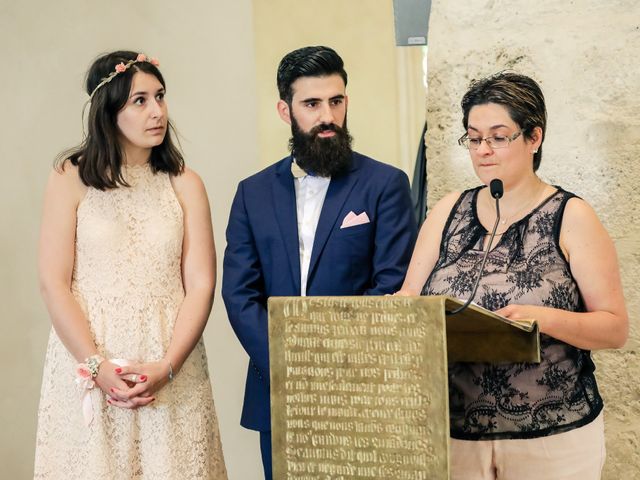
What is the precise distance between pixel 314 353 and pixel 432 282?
1.74 ft

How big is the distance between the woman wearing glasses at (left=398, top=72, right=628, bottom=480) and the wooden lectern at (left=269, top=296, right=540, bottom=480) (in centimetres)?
26

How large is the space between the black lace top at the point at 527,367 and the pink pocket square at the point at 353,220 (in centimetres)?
65

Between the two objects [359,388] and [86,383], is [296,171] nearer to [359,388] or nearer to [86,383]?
[86,383]

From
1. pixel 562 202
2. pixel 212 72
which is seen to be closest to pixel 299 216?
pixel 562 202

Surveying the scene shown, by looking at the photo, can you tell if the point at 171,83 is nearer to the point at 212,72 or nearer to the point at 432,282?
the point at 212,72

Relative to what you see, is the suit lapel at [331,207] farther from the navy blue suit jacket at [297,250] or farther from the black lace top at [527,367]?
the black lace top at [527,367]

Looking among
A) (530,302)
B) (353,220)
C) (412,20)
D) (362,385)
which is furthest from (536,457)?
(412,20)

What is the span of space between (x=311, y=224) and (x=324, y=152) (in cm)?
23

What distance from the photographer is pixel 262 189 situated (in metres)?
2.92

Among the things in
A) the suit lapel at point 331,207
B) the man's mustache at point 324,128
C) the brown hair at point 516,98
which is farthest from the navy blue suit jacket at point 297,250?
the brown hair at point 516,98

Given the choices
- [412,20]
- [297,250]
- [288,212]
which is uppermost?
[412,20]

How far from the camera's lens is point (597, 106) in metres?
2.84

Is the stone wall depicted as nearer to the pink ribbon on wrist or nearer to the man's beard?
the man's beard

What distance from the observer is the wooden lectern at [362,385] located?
1.71 metres
